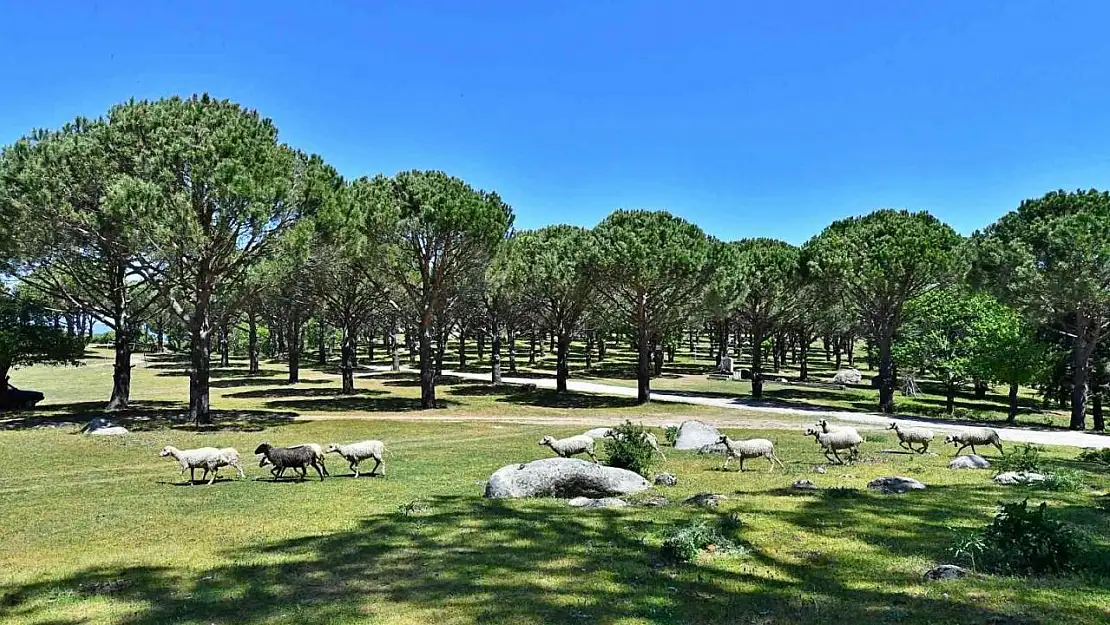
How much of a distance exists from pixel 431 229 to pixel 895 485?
3661 cm

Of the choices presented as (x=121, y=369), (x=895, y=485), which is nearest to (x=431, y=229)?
(x=121, y=369)

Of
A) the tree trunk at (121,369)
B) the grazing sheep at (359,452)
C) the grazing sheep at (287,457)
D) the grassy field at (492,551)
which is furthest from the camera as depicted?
the tree trunk at (121,369)

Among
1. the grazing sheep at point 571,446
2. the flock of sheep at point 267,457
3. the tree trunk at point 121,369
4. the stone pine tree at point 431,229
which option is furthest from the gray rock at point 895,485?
the tree trunk at point 121,369

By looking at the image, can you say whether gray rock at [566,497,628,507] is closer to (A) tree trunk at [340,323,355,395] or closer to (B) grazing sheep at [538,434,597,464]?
(B) grazing sheep at [538,434,597,464]

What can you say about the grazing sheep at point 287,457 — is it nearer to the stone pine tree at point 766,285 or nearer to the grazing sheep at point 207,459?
the grazing sheep at point 207,459

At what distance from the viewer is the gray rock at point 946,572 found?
9117mm

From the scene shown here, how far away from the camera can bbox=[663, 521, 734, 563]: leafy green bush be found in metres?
10.7

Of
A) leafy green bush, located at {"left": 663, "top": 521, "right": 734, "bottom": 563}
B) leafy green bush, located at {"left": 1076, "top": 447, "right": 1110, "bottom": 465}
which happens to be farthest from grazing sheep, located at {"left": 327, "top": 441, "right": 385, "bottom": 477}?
leafy green bush, located at {"left": 1076, "top": 447, "right": 1110, "bottom": 465}

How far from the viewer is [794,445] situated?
94.9 ft

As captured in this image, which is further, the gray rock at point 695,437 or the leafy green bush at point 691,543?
the gray rock at point 695,437

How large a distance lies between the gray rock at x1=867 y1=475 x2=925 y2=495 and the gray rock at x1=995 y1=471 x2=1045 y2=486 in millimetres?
2313

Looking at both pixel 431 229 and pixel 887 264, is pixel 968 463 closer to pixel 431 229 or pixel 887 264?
pixel 887 264

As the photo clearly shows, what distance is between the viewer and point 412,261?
162 ft

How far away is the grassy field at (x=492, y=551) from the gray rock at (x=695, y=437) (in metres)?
3.49
